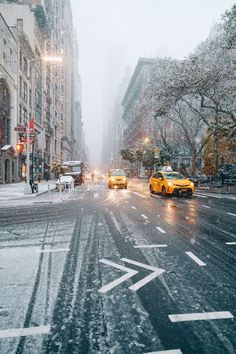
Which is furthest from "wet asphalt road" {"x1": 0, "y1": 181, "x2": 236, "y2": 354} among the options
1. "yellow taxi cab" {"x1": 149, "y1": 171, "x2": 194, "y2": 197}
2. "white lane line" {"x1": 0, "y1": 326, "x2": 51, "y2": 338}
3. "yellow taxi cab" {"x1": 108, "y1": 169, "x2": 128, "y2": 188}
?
"yellow taxi cab" {"x1": 108, "y1": 169, "x2": 128, "y2": 188}

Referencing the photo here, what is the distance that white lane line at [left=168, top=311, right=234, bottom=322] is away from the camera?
342 centimetres

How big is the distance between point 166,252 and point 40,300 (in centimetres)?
306

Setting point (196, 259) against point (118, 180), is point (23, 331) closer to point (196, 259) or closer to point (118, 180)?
point (196, 259)

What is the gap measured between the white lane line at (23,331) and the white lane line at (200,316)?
1331 mm

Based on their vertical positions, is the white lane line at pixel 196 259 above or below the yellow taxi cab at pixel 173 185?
below

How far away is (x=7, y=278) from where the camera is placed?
4.82 meters

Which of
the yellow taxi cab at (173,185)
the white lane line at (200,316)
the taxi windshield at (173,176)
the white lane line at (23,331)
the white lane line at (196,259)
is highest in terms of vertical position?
the taxi windshield at (173,176)

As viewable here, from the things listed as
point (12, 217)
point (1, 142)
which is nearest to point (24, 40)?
point (1, 142)

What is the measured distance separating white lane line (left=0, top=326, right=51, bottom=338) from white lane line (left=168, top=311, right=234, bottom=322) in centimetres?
133

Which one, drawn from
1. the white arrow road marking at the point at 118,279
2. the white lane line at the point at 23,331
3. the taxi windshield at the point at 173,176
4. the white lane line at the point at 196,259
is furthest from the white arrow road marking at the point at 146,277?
the taxi windshield at the point at 173,176

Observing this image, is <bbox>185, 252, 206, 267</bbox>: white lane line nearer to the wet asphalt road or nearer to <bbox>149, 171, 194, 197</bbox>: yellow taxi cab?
the wet asphalt road

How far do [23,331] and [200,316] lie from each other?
6.12 ft

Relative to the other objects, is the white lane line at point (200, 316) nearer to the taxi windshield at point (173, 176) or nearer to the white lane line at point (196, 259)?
the white lane line at point (196, 259)

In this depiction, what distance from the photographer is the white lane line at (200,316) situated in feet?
11.2
